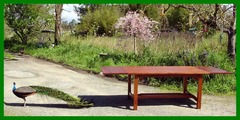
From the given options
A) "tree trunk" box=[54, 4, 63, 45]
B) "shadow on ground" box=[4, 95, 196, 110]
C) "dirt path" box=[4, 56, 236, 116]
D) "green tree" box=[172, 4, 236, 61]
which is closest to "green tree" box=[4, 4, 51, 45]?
"tree trunk" box=[54, 4, 63, 45]

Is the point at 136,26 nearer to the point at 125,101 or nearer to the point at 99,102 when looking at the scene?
the point at 125,101

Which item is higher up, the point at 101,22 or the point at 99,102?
the point at 101,22

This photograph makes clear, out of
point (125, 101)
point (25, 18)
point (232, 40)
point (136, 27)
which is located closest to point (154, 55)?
point (136, 27)

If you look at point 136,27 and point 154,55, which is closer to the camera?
point 154,55

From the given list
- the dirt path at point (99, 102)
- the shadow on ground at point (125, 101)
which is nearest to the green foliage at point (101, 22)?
the dirt path at point (99, 102)

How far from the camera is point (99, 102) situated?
8.34m

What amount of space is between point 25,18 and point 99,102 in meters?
12.2

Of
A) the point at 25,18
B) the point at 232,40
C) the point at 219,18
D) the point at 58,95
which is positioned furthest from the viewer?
the point at 25,18

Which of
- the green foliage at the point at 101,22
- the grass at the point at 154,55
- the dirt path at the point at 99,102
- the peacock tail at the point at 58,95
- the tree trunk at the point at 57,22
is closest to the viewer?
the dirt path at the point at 99,102

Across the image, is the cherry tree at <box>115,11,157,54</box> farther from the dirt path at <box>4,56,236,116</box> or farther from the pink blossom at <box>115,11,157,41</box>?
the dirt path at <box>4,56,236,116</box>

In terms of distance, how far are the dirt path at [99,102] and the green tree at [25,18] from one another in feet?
24.8

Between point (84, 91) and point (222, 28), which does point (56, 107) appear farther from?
point (222, 28)

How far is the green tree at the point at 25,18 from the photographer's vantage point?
18953 mm

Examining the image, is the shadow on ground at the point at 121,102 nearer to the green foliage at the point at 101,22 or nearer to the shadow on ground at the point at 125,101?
the shadow on ground at the point at 125,101
